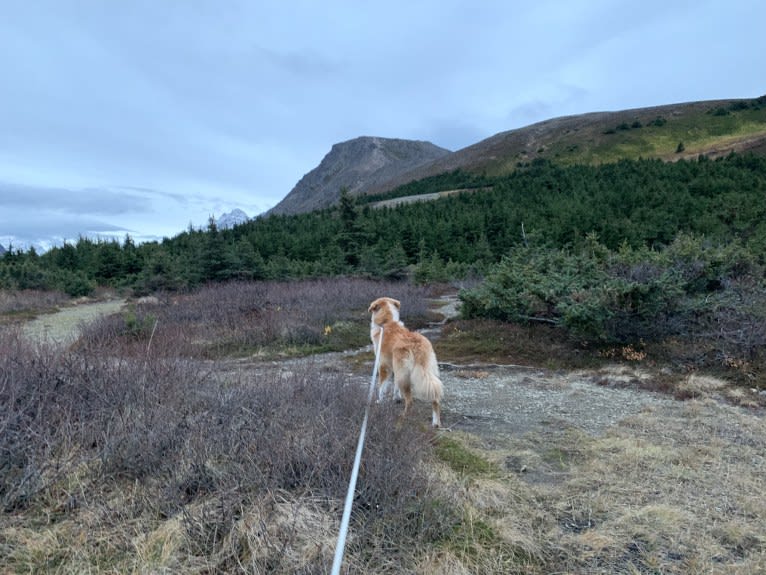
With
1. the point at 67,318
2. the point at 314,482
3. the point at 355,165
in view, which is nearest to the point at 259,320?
the point at 314,482

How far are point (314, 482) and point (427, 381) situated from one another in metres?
2.12

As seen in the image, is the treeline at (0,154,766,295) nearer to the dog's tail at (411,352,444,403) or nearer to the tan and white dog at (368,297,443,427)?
the tan and white dog at (368,297,443,427)

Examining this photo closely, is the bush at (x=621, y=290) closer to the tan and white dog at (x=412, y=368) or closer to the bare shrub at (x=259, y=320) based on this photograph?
the bare shrub at (x=259, y=320)

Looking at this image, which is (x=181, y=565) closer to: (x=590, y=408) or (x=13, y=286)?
Result: (x=590, y=408)

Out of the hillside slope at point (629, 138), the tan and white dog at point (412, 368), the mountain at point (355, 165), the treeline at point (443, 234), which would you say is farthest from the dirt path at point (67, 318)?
the mountain at point (355, 165)

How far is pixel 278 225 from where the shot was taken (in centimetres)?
4369

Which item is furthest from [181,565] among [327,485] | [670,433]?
[670,433]

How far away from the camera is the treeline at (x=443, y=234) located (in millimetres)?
22875

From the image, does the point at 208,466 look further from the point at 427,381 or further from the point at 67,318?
the point at 67,318

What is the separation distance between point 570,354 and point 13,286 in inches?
1084

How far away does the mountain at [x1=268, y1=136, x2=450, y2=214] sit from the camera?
15275 centimetres

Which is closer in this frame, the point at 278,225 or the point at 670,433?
the point at 670,433

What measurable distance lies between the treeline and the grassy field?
9.12m

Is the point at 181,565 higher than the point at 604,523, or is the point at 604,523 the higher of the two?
the point at 181,565
